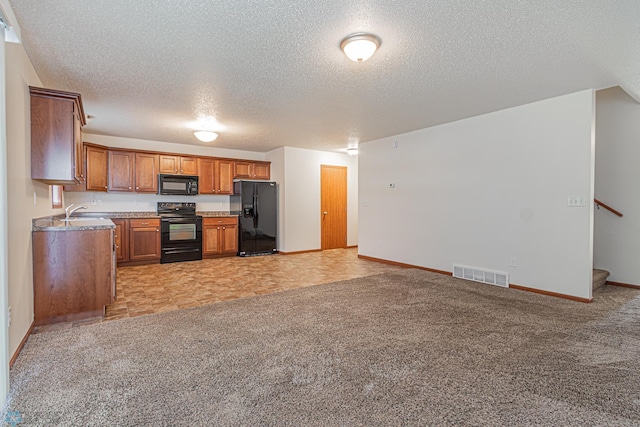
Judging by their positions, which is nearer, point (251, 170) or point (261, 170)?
point (251, 170)

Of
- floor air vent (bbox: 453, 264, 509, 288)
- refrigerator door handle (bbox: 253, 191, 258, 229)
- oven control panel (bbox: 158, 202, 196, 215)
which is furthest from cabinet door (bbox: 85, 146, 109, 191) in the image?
floor air vent (bbox: 453, 264, 509, 288)

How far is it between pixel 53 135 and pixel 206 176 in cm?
390

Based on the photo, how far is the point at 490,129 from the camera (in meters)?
4.53

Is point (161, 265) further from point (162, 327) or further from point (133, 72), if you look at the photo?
point (133, 72)

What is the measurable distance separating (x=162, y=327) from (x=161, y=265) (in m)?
3.48

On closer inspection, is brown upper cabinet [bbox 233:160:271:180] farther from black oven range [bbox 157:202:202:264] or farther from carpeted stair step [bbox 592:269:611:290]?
carpeted stair step [bbox 592:269:611:290]

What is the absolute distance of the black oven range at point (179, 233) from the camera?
622 centimetres

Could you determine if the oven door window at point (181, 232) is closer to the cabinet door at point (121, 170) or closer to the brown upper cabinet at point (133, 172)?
→ the brown upper cabinet at point (133, 172)

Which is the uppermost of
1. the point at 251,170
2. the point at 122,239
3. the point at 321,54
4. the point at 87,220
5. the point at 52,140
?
the point at 321,54

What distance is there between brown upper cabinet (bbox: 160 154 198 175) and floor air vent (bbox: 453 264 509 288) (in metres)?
5.45

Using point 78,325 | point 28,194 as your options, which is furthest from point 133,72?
point 78,325

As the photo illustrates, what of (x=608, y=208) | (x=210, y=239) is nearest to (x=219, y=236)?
(x=210, y=239)

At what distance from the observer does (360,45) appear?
2533mm

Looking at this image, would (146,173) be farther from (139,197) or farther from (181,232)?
(181,232)
